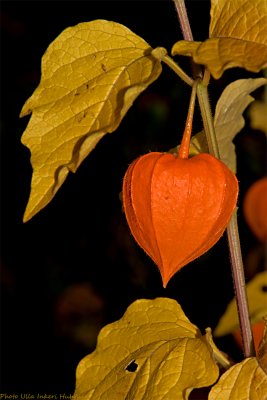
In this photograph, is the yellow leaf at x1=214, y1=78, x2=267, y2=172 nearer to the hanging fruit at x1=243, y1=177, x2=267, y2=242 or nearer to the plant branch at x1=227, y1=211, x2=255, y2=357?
the plant branch at x1=227, y1=211, x2=255, y2=357

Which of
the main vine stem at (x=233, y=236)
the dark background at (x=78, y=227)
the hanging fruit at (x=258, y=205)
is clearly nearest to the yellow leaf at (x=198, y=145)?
the main vine stem at (x=233, y=236)

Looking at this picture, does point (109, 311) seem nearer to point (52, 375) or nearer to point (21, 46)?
point (52, 375)

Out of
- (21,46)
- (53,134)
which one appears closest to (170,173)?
(53,134)

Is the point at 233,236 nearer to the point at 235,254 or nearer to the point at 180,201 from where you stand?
the point at 235,254

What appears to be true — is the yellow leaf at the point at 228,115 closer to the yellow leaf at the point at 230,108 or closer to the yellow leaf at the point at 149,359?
the yellow leaf at the point at 230,108

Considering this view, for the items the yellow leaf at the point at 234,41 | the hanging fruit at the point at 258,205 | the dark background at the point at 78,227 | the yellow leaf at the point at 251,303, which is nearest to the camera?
the yellow leaf at the point at 234,41

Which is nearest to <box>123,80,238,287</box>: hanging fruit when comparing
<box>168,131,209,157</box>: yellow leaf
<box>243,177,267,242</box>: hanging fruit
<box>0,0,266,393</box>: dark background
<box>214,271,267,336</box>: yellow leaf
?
<box>168,131,209,157</box>: yellow leaf
